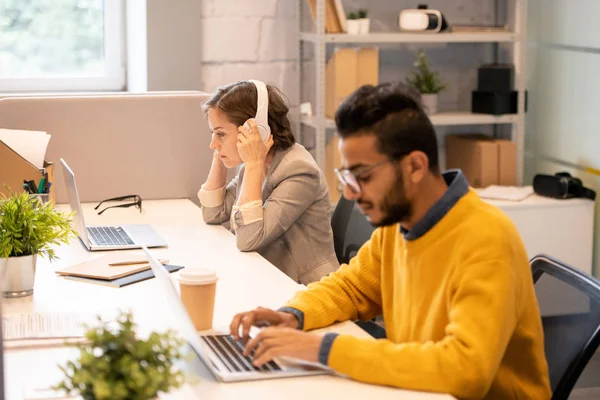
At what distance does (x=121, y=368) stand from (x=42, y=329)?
2.18 ft

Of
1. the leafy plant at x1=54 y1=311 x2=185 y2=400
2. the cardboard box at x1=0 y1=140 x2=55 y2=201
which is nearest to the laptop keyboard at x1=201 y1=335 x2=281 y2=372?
the leafy plant at x1=54 y1=311 x2=185 y2=400

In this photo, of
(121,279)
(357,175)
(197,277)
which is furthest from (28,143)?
(357,175)

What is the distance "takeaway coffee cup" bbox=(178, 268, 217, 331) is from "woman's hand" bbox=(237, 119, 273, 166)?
0.78m

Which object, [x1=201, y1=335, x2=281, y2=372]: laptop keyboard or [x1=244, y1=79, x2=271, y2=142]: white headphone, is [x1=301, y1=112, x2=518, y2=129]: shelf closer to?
[x1=244, y1=79, x2=271, y2=142]: white headphone

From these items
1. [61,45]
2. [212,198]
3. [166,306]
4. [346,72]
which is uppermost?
[61,45]

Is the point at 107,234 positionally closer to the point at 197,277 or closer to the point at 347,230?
the point at 347,230

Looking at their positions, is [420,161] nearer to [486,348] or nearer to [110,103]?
[486,348]

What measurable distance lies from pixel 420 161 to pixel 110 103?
1.70 meters

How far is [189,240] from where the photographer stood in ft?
8.05

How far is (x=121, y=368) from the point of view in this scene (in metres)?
1.01

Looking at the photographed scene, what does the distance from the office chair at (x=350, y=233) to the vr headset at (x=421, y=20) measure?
130cm

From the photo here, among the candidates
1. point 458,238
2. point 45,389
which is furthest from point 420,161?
point 45,389

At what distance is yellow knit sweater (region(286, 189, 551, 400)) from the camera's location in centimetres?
134

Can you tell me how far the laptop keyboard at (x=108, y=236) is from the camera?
93.6 inches
